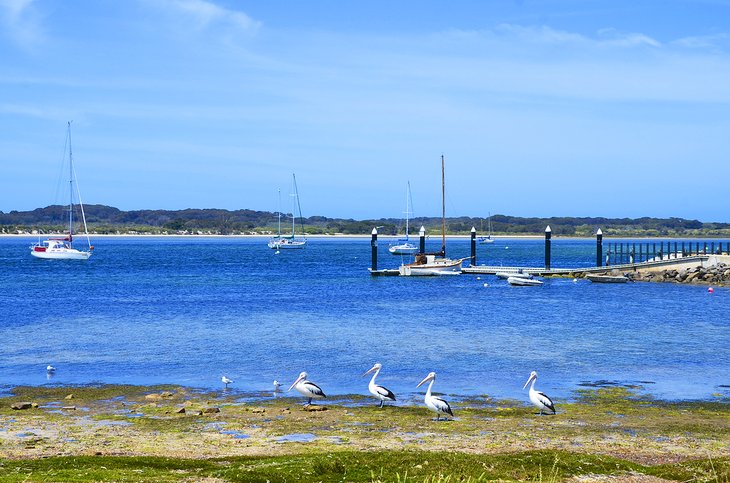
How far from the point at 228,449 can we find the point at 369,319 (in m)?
28.9

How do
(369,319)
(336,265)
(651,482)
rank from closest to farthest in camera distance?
(651,482)
(369,319)
(336,265)

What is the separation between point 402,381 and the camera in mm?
27656

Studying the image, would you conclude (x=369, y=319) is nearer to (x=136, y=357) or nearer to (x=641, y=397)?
(x=136, y=357)

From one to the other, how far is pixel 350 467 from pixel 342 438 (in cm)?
411

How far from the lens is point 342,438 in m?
19.4

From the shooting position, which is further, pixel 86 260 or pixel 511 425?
pixel 86 260

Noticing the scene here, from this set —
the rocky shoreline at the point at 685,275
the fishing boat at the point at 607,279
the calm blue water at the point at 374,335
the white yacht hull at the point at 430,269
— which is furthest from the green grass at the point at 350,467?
the white yacht hull at the point at 430,269

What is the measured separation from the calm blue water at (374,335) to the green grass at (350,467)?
928 centimetres

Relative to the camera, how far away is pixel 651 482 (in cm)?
1485

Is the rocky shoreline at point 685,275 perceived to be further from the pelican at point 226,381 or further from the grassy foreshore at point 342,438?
the pelican at point 226,381

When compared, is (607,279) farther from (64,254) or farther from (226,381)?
(64,254)

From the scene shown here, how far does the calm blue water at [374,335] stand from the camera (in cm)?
2859

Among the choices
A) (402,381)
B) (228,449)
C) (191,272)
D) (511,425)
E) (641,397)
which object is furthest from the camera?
(191,272)

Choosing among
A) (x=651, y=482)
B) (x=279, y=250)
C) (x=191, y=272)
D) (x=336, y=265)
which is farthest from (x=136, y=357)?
(x=279, y=250)
